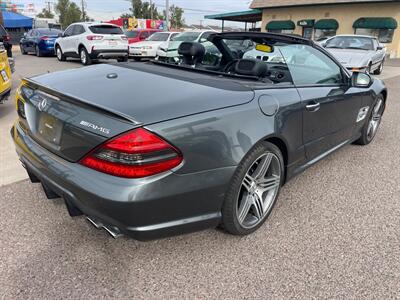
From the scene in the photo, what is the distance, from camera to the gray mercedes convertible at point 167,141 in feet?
5.95

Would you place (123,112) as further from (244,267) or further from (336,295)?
(336,295)

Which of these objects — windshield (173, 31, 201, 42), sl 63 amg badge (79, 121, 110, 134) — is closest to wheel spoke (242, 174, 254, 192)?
sl 63 amg badge (79, 121, 110, 134)

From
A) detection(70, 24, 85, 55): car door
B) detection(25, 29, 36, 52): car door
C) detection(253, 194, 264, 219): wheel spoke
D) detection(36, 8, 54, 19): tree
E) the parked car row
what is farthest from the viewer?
detection(36, 8, 54, 19): tree

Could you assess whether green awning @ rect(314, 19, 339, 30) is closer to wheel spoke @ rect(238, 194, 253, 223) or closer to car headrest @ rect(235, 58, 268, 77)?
car headrest @ rect(235, 58, 268, 77)

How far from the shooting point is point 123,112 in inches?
72.2

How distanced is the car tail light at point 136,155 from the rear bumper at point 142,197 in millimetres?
43

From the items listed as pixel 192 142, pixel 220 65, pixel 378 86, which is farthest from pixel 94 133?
pixel 378 86

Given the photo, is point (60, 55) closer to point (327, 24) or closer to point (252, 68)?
point (252, 68)

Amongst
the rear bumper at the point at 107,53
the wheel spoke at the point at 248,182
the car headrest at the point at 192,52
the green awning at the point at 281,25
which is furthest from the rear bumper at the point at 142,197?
the green awning at the point at 281,25

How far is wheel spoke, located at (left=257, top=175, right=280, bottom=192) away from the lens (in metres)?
2.59

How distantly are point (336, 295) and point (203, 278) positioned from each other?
2.62ft

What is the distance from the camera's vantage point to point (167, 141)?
1824mm

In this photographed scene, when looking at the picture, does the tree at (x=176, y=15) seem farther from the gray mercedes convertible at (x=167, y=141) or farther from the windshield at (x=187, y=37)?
the gray mercedes convertible at (x=167, y=141)

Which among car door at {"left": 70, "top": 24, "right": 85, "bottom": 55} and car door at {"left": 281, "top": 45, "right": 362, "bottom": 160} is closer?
car door at {"left": 281, "top": 45, "right": 362, "bottom": 160}
